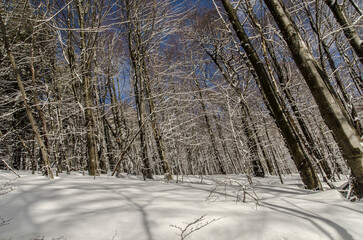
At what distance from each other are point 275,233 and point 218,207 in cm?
53

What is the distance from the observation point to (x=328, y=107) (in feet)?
7.25

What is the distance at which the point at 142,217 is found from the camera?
1426mm

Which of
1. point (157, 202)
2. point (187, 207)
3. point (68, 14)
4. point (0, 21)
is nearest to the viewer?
point (187, 207)

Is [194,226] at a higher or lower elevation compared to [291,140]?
lower

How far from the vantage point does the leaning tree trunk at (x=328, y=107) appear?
2080 mm

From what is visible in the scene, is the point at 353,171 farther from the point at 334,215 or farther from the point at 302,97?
the point at 302,97

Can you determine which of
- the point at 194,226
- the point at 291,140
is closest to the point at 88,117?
the point at 194,226

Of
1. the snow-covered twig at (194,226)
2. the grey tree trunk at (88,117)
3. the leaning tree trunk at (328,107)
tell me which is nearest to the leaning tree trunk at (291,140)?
the leaning tree trunk at (328,107)

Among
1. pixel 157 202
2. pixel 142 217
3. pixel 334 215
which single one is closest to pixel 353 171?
pixel 334 215

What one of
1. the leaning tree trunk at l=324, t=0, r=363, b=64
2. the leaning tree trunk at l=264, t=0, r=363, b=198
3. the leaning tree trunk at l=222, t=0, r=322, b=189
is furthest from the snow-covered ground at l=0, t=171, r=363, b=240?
the leaning tree trunk at l=324, t=0, r=363, b=64

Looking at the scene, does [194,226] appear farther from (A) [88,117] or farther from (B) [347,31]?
(B) [347,31]

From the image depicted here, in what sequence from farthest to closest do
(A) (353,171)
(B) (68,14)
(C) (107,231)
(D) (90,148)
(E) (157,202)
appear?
1. (B) (68,14)
2. (D) (90,148)
3. (A) (353,171)
4. (E) (157,202)
5. (C) (107,231)

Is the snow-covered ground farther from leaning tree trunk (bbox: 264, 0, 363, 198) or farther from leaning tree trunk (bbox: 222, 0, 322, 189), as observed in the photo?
leaning tree trunk (bbox: 222, 0, 322, 189)

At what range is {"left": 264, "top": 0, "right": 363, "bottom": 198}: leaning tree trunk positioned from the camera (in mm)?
2080
